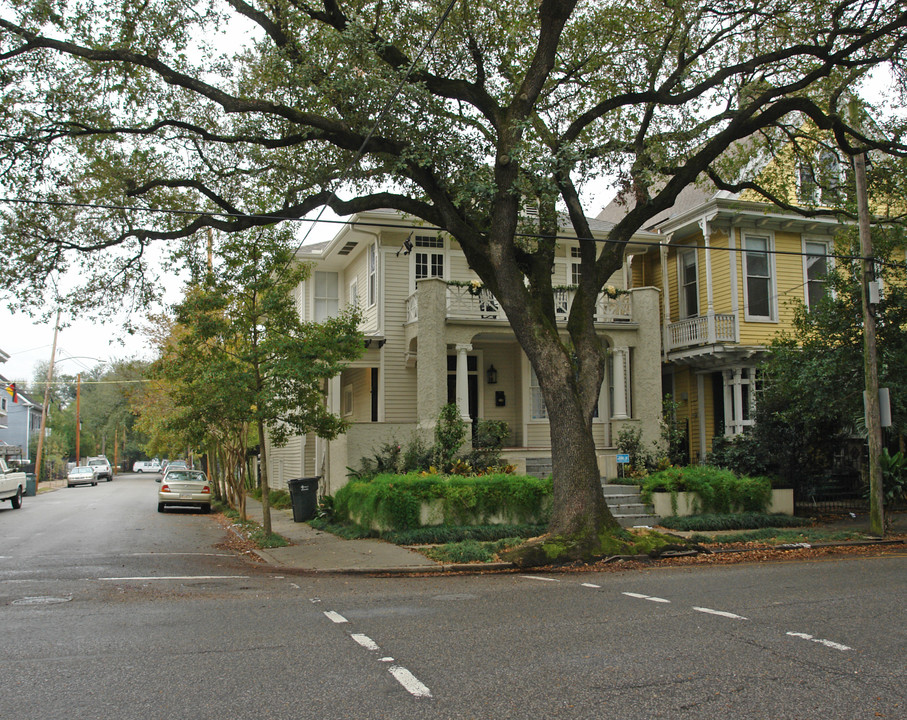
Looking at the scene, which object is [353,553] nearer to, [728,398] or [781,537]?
[781,537]

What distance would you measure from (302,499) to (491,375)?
22.4ft

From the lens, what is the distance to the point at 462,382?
2005 centimetres

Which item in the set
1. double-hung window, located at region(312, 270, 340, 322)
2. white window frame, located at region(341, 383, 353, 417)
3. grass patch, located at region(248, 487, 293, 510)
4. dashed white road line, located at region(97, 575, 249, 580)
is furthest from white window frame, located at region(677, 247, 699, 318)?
dashed white road line, located at region(97, 575, 249, 580)

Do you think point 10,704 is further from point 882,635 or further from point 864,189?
point 864,189

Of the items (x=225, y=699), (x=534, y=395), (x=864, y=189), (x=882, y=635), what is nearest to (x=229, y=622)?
(x=225, y=699)

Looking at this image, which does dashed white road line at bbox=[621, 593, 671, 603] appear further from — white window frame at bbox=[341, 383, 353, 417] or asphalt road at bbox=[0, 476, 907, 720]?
white window frame at bbox=[341, 383, 353, 417]

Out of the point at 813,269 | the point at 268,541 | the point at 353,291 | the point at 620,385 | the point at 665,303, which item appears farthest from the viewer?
the point at 353,291

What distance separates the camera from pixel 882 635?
6.71 metres

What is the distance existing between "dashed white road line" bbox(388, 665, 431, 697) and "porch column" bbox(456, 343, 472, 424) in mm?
13566

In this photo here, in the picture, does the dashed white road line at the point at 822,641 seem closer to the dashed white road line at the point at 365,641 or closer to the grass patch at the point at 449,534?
the dashed white road line at the point at 365,641

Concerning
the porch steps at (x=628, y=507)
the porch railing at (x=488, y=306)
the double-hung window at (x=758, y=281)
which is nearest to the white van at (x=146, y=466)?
the porch railing at (x=488, y=306)

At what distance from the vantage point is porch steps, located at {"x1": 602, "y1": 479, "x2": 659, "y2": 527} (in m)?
17.0

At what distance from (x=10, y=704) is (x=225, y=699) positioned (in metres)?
1.35

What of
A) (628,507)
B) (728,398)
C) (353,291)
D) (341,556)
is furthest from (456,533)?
(353,291)
